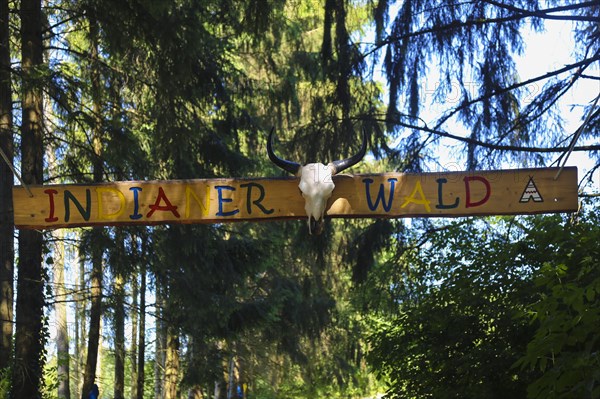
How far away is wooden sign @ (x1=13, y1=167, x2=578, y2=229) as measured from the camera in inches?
256

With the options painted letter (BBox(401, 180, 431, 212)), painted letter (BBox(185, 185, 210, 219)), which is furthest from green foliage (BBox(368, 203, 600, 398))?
painted letter (BBox(185, 185, 210, 219))

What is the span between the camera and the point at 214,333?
17.9m

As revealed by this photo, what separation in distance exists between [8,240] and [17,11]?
10.1ft

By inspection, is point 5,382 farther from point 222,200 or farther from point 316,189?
point 316,189

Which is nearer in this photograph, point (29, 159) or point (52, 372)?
Result: point (29, 159)

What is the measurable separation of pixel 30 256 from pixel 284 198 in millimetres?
6063

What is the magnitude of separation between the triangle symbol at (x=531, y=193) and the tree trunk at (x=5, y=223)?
7216mm

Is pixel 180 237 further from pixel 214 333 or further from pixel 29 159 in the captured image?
pixel 214 333

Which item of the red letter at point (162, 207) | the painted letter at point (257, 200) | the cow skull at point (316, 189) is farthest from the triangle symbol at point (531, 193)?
the red letter at point (162, 207)

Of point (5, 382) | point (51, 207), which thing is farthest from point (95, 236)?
point (51, 207)

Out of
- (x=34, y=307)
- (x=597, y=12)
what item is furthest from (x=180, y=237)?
(x=597, y=12)

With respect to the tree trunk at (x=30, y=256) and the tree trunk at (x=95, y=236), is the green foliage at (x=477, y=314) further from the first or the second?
the tree trunk at (x=30, y=256)

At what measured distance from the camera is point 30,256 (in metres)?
11.5

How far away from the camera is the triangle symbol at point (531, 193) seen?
6.49 meters
